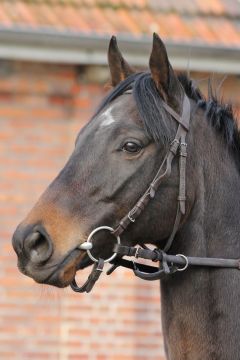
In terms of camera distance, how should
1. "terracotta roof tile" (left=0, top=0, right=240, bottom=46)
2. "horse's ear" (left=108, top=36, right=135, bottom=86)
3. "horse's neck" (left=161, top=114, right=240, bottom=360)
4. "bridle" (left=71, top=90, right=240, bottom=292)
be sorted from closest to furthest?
1. "bridle" (left=71, top=90, right=240, bottom=292)
2. "horse's neck" (left=161, top=114, right=240, bottom=360)
3. "horse's ear" (left=108, top=36, right=135, bottom=86)
4. "terracotta roof tile" (left=0, top=0, right=240, bottom=46)

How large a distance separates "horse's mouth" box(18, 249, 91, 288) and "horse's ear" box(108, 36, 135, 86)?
965 millimetres

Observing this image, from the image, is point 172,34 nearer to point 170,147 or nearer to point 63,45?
point 63,45

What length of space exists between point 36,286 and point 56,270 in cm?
346

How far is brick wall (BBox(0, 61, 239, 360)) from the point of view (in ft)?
24.4

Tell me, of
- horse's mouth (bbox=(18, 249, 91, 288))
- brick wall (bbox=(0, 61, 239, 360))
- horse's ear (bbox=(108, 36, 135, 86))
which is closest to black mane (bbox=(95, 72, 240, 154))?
horse's ear (bbox=(108, 36, 135, 86))

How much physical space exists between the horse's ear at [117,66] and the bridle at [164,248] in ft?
1.17

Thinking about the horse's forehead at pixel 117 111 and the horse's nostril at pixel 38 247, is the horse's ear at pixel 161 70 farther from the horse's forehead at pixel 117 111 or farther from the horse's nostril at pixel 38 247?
Result: the horse's nostril at pixel 38 247

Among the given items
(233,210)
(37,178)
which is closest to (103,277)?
(37,178)

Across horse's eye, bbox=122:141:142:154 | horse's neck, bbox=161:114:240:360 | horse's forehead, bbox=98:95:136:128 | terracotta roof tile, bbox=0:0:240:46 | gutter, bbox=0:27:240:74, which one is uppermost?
terracotta roof tile, bbox=0:0:240:46

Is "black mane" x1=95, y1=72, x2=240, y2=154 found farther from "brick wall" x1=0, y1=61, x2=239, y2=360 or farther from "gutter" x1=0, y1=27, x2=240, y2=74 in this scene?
"brick wall" x1=0, y1=61, x2=239, y2=360

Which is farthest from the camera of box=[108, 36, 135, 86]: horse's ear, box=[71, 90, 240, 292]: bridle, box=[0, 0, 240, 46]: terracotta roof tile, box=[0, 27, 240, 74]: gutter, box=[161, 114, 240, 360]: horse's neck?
box=[0, 0, 240, 46]: terracotta roof tile

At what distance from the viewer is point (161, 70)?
421cm

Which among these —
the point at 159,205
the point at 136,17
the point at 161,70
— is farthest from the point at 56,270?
the point at 136,17

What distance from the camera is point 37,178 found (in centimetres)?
762
